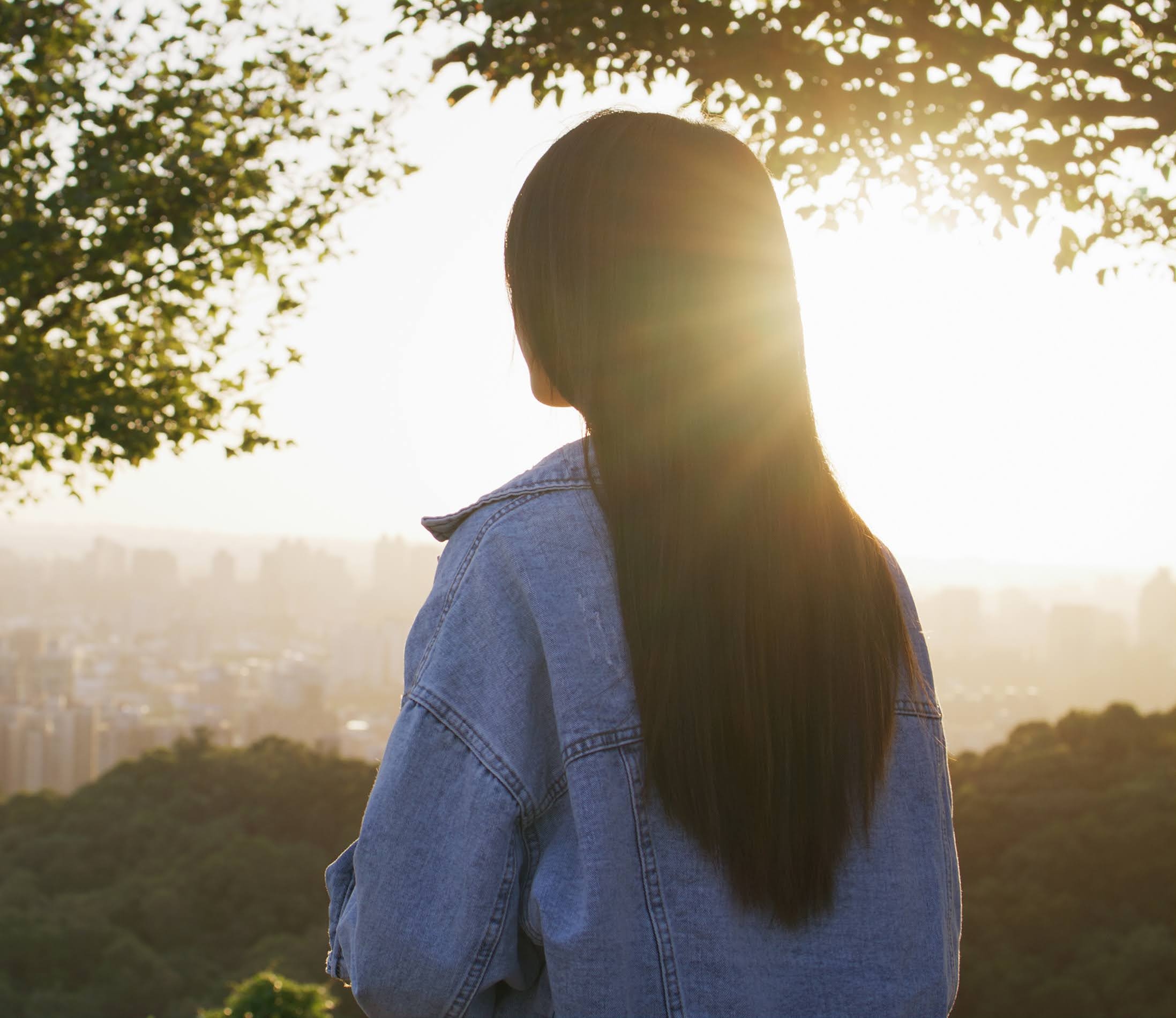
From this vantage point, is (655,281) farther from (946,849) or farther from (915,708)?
(946,849)

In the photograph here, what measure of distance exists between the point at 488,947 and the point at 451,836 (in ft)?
0.34

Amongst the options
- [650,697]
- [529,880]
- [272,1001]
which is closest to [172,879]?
[272,1001]

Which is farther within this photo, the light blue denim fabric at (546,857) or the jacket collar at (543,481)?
the jacket collar at (543,481)

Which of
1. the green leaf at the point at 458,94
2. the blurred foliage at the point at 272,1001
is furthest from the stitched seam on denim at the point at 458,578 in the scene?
the blurred foliage at the point at 272,1001

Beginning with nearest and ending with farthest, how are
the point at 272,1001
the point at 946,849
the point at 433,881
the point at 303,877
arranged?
the point at 433,881
the point at 946,849
the point at 272,1001
the point at 303,877

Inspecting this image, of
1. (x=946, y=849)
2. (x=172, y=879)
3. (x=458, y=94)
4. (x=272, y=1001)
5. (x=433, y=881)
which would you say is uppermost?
(x=458, y=94)

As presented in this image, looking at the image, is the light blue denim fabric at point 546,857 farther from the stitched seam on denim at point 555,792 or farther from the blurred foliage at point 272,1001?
the blurred foliage at point 272,1001

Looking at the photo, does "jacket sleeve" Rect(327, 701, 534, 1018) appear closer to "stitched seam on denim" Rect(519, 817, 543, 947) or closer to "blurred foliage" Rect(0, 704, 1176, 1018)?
"stitched seam on denim" Rect(519, 817, 543, 947)

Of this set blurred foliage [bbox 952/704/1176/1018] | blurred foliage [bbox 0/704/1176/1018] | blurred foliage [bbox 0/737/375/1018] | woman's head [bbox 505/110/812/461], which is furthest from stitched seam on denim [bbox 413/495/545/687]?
blurred foliage [bbox 0/737/375/1018]

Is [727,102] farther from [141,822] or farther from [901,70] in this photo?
[141,822]

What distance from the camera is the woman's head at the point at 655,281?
3.40 feet

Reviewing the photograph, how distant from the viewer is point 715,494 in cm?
102

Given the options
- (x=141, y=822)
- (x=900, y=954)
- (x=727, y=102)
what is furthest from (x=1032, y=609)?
(x=900, y=954)

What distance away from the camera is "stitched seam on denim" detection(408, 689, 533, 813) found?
97cm
